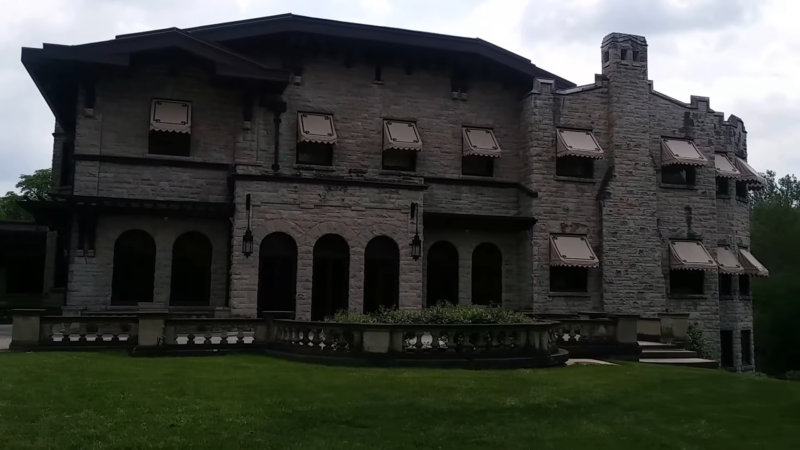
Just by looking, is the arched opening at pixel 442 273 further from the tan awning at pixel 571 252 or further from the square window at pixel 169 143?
the square window at pixel 169 143

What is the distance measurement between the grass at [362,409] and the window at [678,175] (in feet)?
44.1

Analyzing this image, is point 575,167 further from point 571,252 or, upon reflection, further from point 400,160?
point 400,160

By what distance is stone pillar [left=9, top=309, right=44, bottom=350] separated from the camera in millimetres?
15250

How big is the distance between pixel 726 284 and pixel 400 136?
14994 millimetres

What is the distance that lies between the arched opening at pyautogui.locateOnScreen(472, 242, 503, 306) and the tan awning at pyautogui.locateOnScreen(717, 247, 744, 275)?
8.89m

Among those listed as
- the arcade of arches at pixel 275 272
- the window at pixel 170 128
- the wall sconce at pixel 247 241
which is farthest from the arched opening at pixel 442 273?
the window at pixel 170 128

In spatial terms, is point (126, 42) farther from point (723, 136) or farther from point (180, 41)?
point (723, 136)

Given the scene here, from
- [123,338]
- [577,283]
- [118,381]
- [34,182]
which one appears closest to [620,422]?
[118,381]

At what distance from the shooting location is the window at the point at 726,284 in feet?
90.4

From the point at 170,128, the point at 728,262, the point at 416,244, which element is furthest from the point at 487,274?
the point at 170,128

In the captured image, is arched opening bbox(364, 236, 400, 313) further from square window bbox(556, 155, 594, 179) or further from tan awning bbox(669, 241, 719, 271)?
tan awning bbox(669, 241, 719, 271)

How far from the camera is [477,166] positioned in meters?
25.2

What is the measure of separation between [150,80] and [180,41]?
1.71m

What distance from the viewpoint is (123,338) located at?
16.5 meters
